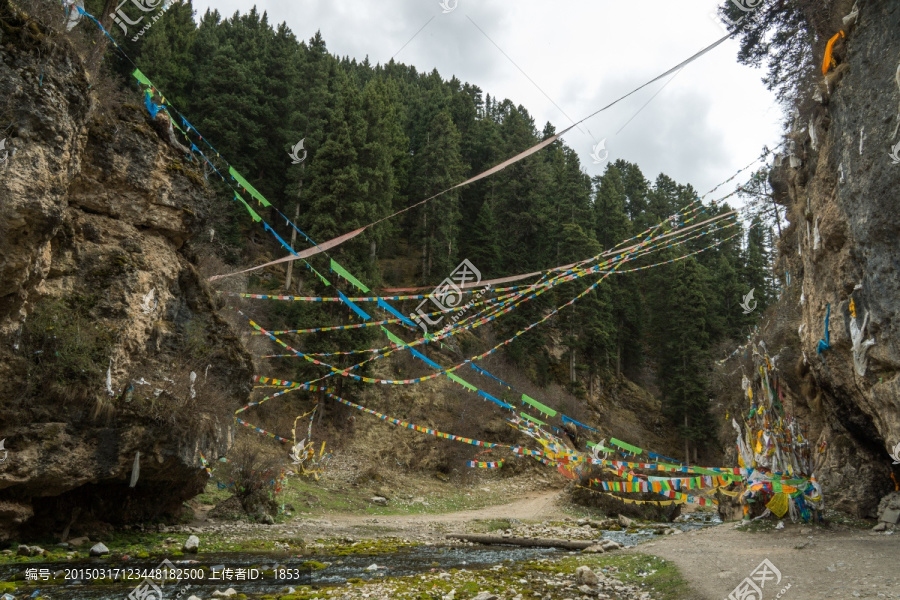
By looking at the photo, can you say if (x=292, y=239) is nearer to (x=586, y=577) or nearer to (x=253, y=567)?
(x=253, y=567)

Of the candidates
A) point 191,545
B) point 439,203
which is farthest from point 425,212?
point 191,545

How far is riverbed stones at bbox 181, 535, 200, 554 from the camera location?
9.80 meters

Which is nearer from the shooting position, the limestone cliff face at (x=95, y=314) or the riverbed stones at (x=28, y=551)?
the limestone cliff face at (x=95, y=314)

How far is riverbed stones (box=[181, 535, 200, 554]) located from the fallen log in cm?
652

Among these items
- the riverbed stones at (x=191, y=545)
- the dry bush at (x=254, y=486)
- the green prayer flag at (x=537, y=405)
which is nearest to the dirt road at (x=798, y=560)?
the green prayer flag at (x=537, y=405)

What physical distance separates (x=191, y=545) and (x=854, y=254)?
12.4 metres

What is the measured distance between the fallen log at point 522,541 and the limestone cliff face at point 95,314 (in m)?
6.37

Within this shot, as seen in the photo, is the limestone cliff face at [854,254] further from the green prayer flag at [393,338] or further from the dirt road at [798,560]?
the green prayer flag at [393,338]

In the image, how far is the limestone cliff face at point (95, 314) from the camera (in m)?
8.11

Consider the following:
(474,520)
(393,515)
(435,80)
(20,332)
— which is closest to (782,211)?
(474,520)

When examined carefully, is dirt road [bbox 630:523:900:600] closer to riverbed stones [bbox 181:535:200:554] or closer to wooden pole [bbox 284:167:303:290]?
riverbed stones [bbox 181:535:200:554]

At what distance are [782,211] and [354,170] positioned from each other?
17981 millimetres

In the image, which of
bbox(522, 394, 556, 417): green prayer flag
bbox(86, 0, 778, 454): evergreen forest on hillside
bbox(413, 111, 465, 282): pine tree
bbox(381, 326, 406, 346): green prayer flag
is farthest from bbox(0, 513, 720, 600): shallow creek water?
bbox(413, 111, 465, 282): pine tree

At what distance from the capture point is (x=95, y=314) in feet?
33.5
